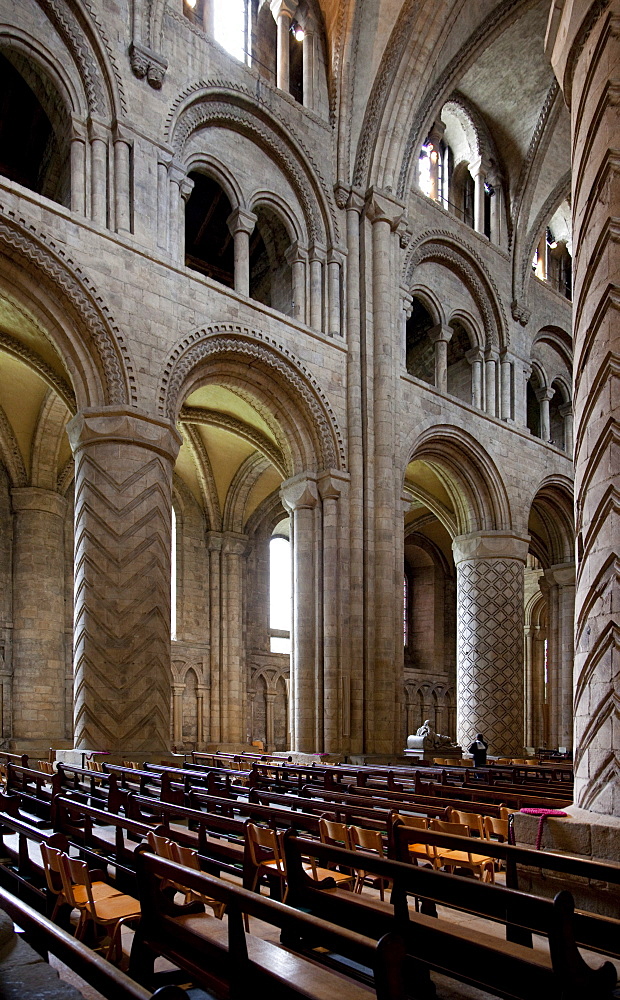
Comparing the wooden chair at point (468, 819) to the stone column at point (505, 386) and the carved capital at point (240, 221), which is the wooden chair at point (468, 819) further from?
the stone column at point (505, 386)

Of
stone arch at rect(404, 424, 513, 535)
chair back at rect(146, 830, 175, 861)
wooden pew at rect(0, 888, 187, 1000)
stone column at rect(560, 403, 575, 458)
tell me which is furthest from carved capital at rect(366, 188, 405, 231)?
wooden pew at rect(0, 888, 187, 1000)

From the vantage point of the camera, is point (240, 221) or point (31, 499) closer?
point (240, 221)

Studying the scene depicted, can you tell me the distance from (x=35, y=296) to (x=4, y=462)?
8.30 m

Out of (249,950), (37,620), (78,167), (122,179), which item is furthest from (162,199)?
(249,950)

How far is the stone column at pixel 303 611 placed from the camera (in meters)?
16.5

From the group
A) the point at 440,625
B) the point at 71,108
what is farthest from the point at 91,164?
the point at 440,625

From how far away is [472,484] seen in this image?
2125cm

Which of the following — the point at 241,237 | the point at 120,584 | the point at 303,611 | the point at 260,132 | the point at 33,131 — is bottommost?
the point at 303,611

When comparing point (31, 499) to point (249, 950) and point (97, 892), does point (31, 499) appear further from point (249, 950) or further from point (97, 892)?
point (249, 950)

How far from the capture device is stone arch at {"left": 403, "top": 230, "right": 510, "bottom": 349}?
20761 mm

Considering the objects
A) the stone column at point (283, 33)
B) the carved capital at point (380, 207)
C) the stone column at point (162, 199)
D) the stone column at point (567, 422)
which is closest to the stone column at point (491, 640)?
the stone column at point (567, 422)

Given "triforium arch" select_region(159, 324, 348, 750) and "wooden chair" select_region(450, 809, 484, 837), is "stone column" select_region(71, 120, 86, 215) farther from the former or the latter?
"wooden chair" select_region(450, 809, 484, 837)

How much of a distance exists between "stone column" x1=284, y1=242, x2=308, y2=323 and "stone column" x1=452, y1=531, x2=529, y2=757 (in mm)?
7571

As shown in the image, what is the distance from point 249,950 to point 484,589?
708 inches
